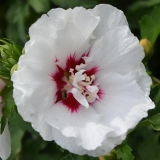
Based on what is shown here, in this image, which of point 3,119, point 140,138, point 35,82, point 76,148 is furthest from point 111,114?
point 140,138

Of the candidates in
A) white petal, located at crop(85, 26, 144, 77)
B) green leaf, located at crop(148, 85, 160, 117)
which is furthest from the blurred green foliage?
white petal, located at crop(85, 26, 144, 77)

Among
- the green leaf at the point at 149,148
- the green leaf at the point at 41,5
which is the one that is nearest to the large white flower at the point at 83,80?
the green leaf at the point at 149,148

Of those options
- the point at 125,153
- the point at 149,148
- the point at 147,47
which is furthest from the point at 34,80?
the point at 149,148

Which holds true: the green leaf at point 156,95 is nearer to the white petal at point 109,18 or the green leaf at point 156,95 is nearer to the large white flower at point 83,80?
the large white flower at point 83,80

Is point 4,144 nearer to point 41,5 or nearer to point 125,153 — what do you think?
point 125,153

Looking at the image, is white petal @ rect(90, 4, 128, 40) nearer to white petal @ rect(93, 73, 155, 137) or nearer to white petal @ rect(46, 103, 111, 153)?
white petal @ rect(93, 73, 155, 137)

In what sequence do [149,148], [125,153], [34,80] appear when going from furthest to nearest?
[149,148] < [125,153] < [34,80]

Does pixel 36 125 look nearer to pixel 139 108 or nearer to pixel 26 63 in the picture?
pixel 26 63
